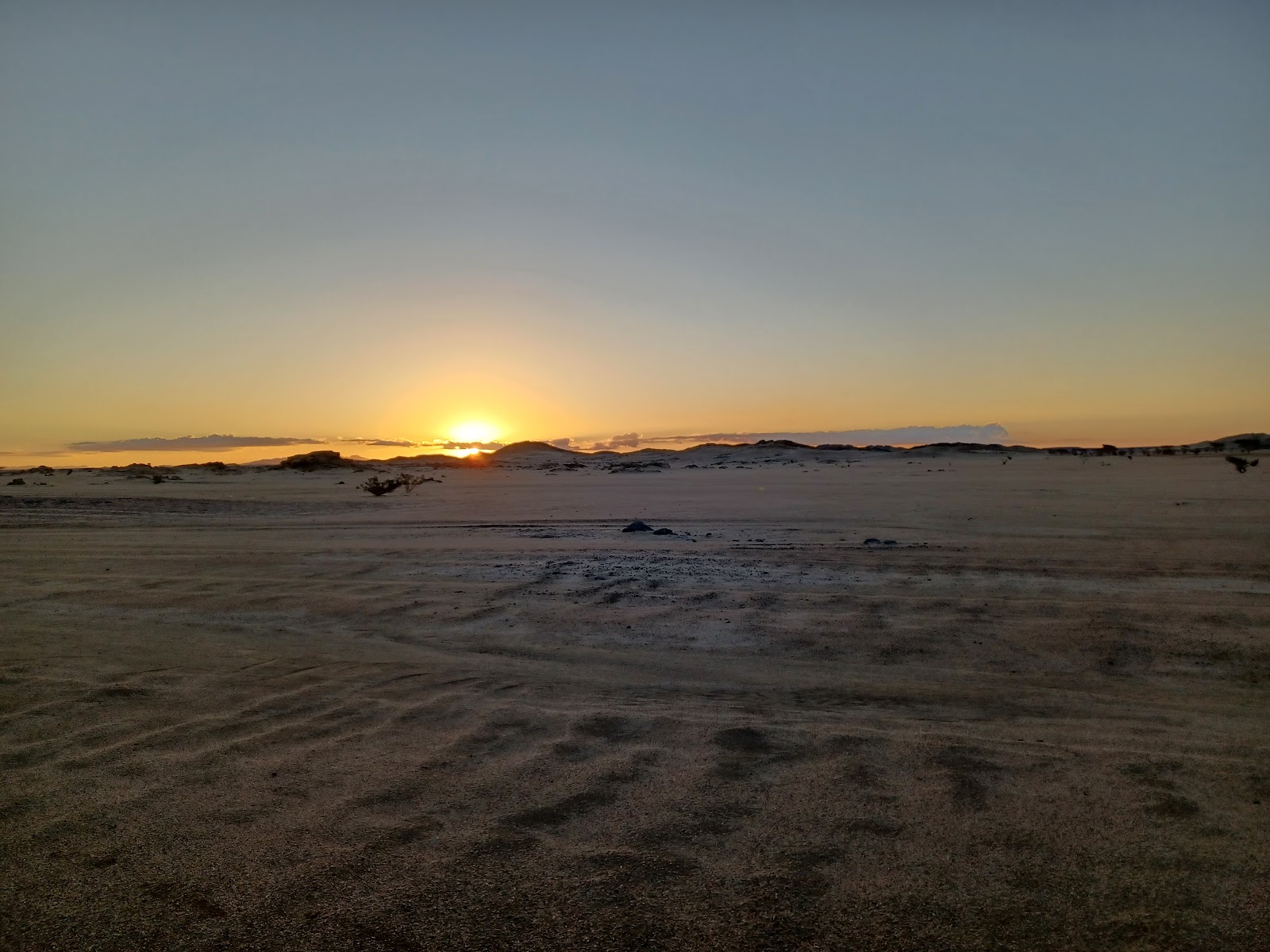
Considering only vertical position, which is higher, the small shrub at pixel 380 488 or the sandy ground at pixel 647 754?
the small shrub at pixel 380 488

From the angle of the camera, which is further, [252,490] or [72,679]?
[252,490]

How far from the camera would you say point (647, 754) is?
3801 mm

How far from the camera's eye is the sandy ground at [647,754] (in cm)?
251

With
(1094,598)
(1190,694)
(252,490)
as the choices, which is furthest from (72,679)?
(252,490)

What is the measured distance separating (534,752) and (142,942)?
1.82 meters

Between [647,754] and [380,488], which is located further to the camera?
[380,488]

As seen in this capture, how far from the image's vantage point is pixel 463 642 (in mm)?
6121

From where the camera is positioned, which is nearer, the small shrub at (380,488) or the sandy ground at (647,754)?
the sandy ground at (647,754)

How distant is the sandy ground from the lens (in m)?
2.51

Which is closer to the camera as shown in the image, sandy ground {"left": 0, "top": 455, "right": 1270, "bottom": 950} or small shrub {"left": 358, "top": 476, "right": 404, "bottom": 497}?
sandy ground {"left": 0, "top": 455, "right": 1270, "bottom": 950}

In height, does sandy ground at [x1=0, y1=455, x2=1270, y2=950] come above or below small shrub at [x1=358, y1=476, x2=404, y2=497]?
below

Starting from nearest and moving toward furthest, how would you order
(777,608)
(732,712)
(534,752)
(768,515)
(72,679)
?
(534,752)
(732,712)
(72,679)
(777,608)
(768,515)

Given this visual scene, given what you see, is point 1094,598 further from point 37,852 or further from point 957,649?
point 37,852

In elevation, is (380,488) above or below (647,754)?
above
